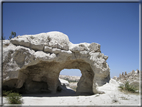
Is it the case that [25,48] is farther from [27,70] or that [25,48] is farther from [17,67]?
[27,70]

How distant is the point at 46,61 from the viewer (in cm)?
1025

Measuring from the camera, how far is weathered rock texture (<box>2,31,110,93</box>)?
7.99 meters

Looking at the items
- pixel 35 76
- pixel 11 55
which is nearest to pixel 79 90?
pixel 35 76

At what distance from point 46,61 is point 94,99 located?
5.26 m

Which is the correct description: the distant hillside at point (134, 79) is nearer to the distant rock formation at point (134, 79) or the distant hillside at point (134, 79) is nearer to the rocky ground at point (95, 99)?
the distant rock formation at point (134, 79)

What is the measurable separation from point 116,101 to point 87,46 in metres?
5.79

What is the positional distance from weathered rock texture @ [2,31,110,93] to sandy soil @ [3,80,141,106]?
1430mm

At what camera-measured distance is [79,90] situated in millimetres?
12281

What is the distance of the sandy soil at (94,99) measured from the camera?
6.17 m

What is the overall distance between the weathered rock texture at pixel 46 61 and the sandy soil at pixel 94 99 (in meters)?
1.43

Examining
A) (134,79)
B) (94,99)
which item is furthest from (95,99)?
(134,79)

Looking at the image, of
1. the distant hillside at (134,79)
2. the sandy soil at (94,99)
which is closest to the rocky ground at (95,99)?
the sandy soil at (94,99)

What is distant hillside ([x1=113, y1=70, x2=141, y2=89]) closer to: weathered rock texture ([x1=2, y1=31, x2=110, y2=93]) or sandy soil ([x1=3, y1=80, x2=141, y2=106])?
sandy soil ([x1=3, y1=80, x2=141, y2=106])

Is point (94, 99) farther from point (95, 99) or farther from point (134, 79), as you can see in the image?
point (134, 79)
